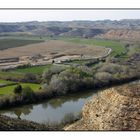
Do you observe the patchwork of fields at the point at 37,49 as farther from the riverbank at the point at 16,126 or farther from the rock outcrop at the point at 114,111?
the riverbank at the point at 16,126

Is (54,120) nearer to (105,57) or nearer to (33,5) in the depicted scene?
(33,5)

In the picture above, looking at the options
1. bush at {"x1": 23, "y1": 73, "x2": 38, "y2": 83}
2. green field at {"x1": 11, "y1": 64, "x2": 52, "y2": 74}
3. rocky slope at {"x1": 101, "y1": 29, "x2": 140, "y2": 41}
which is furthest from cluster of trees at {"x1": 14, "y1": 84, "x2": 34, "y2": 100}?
rocky slope at {"x1": 101, "y1": 29, "x2": 140, "y2": 41}

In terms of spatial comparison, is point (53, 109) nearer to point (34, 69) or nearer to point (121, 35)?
point (34, 69)

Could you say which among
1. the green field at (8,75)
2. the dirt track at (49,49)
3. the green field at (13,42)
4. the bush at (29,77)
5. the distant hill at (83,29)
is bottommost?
the bush at (29,77)

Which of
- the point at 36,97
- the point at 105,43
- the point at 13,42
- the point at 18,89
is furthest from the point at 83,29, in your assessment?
the point at 18,89

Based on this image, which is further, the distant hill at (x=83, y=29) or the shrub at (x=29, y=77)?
the shrub at (x=29, y=77)

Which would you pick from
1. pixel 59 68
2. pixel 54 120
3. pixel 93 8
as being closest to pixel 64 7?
pixel 93 8

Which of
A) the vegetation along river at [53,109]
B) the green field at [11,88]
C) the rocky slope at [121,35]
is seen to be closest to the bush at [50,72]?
the green field at [11,88]
